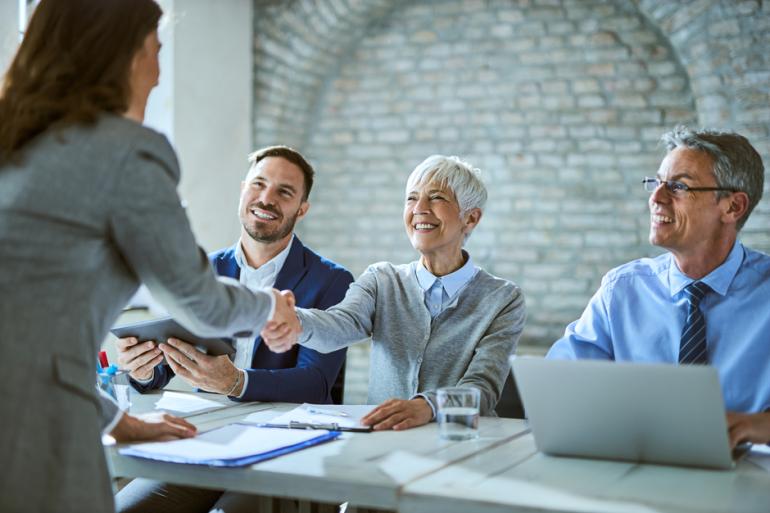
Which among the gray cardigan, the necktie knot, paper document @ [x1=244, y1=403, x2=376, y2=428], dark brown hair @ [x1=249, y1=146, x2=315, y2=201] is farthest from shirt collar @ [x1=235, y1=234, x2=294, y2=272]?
the necktie knot

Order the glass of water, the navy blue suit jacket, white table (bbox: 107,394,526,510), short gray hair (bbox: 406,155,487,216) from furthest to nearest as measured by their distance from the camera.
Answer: short gray hair (bbox: 406,155,487,216), the navy blue suit jacket, the glass of water, white table (bbox: 107,394,526,510)

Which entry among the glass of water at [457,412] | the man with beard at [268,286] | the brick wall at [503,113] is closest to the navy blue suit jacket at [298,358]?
the man with beard at [268,286]

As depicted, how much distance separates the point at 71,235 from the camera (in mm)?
1273

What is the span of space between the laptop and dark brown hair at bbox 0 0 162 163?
2.73 ft

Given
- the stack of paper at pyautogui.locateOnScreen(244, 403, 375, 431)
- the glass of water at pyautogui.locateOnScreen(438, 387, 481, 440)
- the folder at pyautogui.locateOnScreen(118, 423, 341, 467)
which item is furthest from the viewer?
the stack of paper at pyautogui.locateOnScreen(244, 403, 375, 431)

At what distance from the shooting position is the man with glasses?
197 cm

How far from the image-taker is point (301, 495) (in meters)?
1.42

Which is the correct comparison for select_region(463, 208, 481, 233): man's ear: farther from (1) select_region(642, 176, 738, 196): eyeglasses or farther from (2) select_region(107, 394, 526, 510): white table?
(2) select_region(107, 394, 526, 510): white table

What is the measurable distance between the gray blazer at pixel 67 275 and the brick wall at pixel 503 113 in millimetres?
3813

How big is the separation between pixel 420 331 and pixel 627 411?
98cm

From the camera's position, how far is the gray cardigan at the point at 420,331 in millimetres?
2277

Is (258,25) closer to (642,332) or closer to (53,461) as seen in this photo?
(642,332)

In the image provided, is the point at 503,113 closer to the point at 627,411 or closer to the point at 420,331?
the point at 420,331

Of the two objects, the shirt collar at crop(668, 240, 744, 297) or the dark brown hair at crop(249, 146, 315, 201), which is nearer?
the shirt collar at crop(668, 240, 744, 297)
